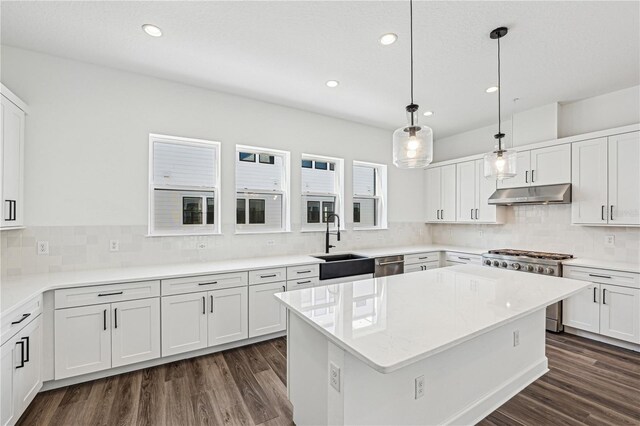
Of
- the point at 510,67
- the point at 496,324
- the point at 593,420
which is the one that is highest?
the point at 510,67

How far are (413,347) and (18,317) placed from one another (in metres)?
2.45

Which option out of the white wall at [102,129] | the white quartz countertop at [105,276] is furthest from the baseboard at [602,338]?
the white wall at [102,129]

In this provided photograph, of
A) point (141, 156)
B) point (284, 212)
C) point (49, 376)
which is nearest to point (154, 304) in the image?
point (49, 376)

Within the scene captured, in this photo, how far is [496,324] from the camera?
4.85 feet

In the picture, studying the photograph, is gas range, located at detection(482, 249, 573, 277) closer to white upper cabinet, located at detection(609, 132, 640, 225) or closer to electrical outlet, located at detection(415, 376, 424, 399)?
white upper cabinet, located at detection(609, 132, 640, 225)

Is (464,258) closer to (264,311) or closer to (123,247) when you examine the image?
(264,311)

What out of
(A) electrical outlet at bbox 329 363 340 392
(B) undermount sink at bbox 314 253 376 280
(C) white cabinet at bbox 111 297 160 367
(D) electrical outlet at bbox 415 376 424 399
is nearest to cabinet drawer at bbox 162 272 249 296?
(C) white cabinet at bbox 111 297 160 367

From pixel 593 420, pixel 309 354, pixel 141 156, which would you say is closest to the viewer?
pixel 309 354

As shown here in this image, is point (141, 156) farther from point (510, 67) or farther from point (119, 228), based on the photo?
point (510, 67)

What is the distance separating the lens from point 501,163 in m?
2.27

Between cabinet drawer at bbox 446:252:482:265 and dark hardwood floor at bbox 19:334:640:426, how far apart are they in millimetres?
1666

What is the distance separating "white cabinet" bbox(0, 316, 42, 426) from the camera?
1762mm

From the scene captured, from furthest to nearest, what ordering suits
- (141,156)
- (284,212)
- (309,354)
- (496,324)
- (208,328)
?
(284,212)
(141,156)
(208,328)
(309,354)
(496,324)

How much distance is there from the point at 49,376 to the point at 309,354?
7.18 feet
